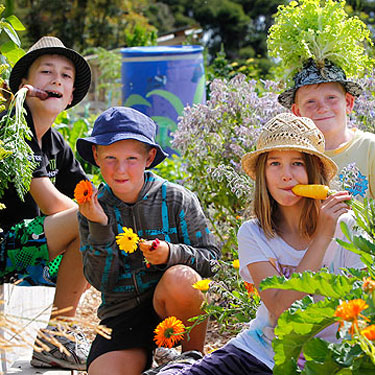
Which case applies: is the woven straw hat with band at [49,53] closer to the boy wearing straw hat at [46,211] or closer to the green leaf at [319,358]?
the boy wearing straw hat at [46,211]

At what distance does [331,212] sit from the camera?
191 cm

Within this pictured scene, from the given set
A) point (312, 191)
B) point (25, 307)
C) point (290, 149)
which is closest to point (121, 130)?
point (290, 149)

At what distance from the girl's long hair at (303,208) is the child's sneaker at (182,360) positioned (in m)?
0.55

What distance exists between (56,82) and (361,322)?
2.38 meters

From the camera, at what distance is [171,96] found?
268 inches

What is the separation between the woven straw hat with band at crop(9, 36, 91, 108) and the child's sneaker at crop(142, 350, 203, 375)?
163 centimetres

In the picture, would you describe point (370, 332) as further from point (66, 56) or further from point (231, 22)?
point (231, 22)

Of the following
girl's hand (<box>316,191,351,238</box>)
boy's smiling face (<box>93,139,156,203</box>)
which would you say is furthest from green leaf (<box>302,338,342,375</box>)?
boy's smiling face (<box>93,139,156,203</box>)

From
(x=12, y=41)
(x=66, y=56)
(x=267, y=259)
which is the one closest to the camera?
(x=267, y=259)

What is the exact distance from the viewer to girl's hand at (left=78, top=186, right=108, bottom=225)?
236 centimetres

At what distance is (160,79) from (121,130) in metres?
4.37

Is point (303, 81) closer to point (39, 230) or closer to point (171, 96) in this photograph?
point (39, 230)

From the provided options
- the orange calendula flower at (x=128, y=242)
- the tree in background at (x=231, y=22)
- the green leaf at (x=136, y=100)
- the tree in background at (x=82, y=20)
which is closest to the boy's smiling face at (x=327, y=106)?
the orange calendula flower at (x=128, y=242)

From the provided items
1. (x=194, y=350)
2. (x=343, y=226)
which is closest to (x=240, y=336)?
(x=194, y=350)
